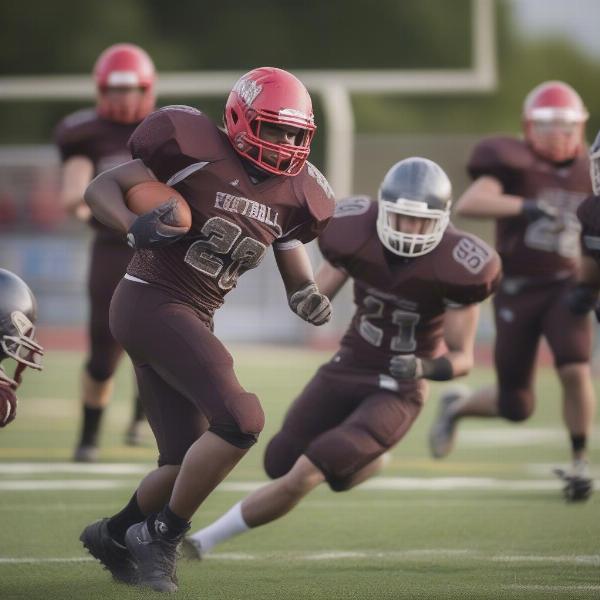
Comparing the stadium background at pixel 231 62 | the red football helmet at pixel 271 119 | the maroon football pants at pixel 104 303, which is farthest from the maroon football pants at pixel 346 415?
the stadium background at pixel 231 62

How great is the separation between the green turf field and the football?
113cm

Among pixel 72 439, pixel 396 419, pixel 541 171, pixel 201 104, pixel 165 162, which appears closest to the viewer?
pixel 165 162

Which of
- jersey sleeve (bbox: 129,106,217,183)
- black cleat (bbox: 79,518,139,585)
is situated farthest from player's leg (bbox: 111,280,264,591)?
jersey sleeve (bbox: 129,106,217,183)

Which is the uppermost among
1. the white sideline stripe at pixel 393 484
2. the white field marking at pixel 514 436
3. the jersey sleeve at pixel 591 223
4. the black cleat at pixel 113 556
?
the jersey sleeve at pixel 591 223

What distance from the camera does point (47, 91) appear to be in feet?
44.5

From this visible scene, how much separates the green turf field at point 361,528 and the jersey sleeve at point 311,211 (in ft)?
3.52

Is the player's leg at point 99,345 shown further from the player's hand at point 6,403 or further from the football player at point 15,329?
the player's hand at point 6,403

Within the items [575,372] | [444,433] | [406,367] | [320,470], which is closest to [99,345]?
[444,433]

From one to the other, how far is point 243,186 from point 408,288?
104cm

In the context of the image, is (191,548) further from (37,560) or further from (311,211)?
(311,211)

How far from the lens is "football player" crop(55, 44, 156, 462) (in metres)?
7.09

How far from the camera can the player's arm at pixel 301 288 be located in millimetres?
4508

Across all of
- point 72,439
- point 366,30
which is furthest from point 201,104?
point 72,439

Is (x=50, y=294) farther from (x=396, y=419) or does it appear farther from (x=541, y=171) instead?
(x=396, y=419)
